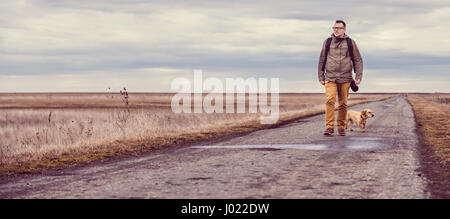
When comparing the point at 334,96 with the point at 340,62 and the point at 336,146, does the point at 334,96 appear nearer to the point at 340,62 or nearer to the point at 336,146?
the point at 340,62

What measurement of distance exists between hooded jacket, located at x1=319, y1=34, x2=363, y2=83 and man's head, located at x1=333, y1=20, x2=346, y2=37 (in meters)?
0.13

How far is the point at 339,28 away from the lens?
35.3 feet

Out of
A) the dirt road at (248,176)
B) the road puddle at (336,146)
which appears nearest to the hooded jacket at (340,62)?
the road puddle at (336,146)

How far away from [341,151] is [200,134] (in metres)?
5.63

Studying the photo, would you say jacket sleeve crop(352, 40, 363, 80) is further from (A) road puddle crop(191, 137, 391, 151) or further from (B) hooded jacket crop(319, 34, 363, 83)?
(A) road puddle crop(191, 137, 391, 151)

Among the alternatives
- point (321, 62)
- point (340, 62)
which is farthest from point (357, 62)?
point (321, 62)

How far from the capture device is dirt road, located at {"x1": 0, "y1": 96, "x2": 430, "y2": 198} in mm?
5035

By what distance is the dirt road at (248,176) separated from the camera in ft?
16.5

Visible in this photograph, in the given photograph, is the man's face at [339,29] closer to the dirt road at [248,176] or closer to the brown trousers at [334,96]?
the brown trousers at [334,96]

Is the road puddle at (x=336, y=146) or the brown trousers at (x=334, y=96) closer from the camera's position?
the road puddle at (x=336, y=146)

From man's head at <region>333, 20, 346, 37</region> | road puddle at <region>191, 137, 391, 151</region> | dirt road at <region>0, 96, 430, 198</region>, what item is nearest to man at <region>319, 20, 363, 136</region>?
man's head at <region>333, 20, 346, 37</region>

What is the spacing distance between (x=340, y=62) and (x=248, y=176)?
613 cm

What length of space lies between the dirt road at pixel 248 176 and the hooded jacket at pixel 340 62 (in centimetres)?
252
